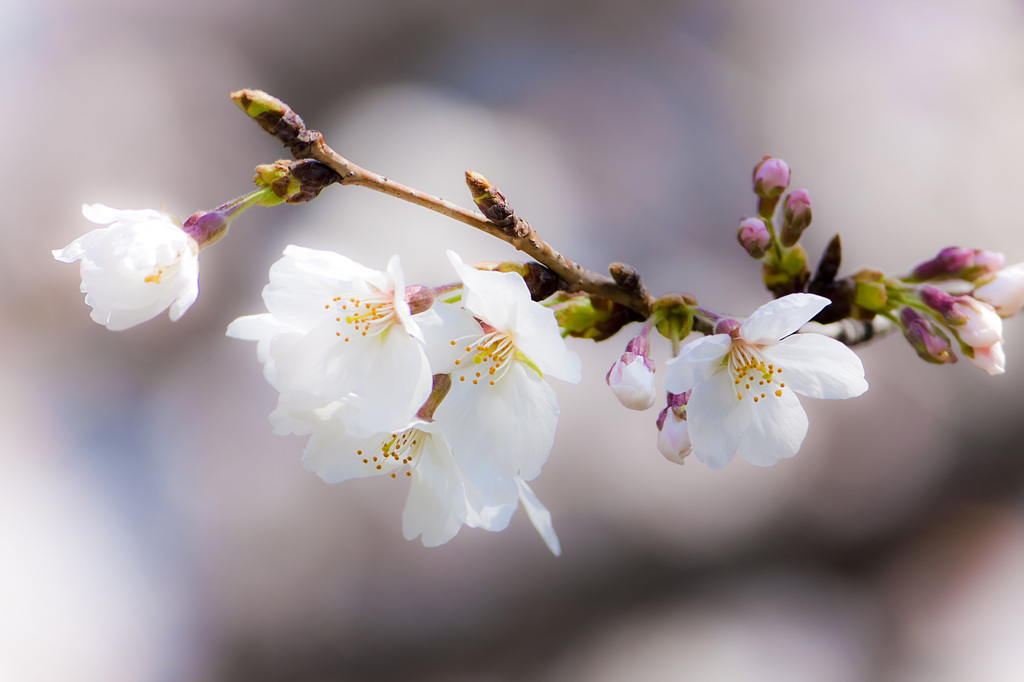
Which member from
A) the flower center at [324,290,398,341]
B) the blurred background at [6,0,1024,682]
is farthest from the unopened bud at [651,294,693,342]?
the blurred background at [6,0,1024,682]

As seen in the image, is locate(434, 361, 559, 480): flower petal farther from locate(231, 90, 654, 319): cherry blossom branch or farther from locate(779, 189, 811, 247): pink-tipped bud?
locate(779, 189, 811, 247): pink-tipped bud

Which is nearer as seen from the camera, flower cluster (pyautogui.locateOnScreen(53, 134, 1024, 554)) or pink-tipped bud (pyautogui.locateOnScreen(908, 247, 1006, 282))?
flower cluster (pyautogui.locateOnScreen(53, 134, 1024, 554))

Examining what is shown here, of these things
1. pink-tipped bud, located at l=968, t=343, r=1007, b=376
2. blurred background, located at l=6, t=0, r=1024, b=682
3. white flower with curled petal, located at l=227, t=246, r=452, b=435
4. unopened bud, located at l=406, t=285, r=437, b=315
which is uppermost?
pink-tipped bud, located at l=968, t=343, r=1007, b=376

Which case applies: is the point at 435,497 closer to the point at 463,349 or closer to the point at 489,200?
the point at 463,349

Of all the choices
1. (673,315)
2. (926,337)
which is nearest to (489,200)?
(673,315)

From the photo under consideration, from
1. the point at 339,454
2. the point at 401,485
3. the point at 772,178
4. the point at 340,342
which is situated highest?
the point at 772,178
